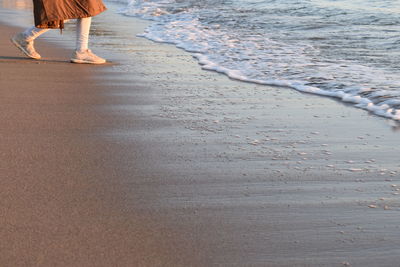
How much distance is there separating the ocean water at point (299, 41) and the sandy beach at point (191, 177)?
1.42 ft

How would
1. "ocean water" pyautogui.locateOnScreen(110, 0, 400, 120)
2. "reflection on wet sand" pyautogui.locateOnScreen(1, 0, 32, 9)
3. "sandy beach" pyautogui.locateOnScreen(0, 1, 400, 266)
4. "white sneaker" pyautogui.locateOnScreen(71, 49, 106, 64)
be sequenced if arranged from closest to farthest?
"sandy beach" pyautogui.locateOnScreen(0, 1, 400, 266) < "ocean water" pyautogui.locateOnScreen(110, 0, 400, 120) < "white sneaker" pyautogui.locateOnScreen(71, 49, 106, 64) < "reflection on wet sand" pyautogui.locateOnScreen(1, 0, 32, 9)

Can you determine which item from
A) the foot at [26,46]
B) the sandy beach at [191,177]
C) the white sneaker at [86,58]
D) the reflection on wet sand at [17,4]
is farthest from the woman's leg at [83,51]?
the reflection on wet sand at [17,4]

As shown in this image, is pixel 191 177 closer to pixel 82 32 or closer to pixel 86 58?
pixel 86 58

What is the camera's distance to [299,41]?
883cm

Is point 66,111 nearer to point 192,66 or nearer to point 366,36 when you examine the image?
point 192,66

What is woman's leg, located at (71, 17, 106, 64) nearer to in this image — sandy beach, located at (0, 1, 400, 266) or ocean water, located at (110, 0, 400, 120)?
ocean water, located at (110, 0, 400, 120)

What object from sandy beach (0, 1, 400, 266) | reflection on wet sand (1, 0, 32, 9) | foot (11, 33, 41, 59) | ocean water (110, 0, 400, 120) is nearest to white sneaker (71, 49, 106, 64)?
foot (11, 33, 41, 59)

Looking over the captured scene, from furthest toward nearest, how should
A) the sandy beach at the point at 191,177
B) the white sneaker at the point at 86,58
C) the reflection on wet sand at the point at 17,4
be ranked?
→ 1. the reflection on wet sand at the point at 17,4
2. the white sneaker at the point at 86,58
3. the sandy beach at the point at 191,177

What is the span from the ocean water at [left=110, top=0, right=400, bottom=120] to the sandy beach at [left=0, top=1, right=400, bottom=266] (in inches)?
17.0

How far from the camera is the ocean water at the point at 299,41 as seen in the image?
599 cm

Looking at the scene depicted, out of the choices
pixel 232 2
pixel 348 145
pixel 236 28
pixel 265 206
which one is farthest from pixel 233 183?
pixel 232 2

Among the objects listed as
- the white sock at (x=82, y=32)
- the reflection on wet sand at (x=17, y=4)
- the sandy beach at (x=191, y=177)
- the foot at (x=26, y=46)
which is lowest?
the reflection on wet sand at (x=17, y=4)

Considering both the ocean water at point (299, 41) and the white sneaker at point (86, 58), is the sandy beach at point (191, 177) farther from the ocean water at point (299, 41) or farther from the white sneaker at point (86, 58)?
the white sneaker at point (86, 58)

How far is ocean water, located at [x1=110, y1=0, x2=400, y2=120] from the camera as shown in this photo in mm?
5992
